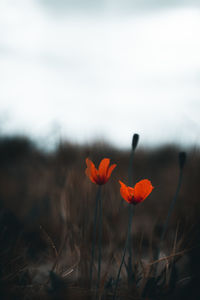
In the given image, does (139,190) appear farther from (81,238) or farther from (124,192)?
(81,238)

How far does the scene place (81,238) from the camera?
0.79 meters

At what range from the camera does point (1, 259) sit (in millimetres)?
858

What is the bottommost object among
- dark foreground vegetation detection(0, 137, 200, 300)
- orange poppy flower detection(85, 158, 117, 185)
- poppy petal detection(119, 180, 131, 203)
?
dark foreground vegetation detection(0, 137, 200, 300)

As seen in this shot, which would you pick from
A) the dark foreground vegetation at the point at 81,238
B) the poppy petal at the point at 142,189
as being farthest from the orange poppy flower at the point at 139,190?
the dark foreground vegetation at the point at 81,238

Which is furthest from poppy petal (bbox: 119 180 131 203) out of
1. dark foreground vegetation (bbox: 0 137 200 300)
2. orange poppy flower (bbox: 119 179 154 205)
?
dark foreground vegetation (bbox: 0 137 200 300)

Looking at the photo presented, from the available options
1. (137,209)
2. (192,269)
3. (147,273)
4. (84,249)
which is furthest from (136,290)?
(137,209)

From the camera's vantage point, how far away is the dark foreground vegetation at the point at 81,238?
78 centimetres

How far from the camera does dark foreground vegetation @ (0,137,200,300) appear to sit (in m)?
0.78

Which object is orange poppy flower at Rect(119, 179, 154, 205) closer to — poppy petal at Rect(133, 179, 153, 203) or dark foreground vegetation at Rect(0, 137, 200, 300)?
poppy petal at Rect(133, 179, 153, 203)

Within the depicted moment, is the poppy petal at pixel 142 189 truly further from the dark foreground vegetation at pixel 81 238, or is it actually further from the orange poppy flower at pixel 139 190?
the dark foreground vegetation at pixel 81 238

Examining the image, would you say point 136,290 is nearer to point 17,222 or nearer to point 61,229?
point 61,229

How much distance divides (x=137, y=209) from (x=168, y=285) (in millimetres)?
1972

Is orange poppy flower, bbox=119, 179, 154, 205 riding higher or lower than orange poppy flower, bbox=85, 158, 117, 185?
lower

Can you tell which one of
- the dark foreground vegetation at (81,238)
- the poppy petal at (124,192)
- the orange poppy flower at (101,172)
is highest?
the orange poppy flower at (101,172)
